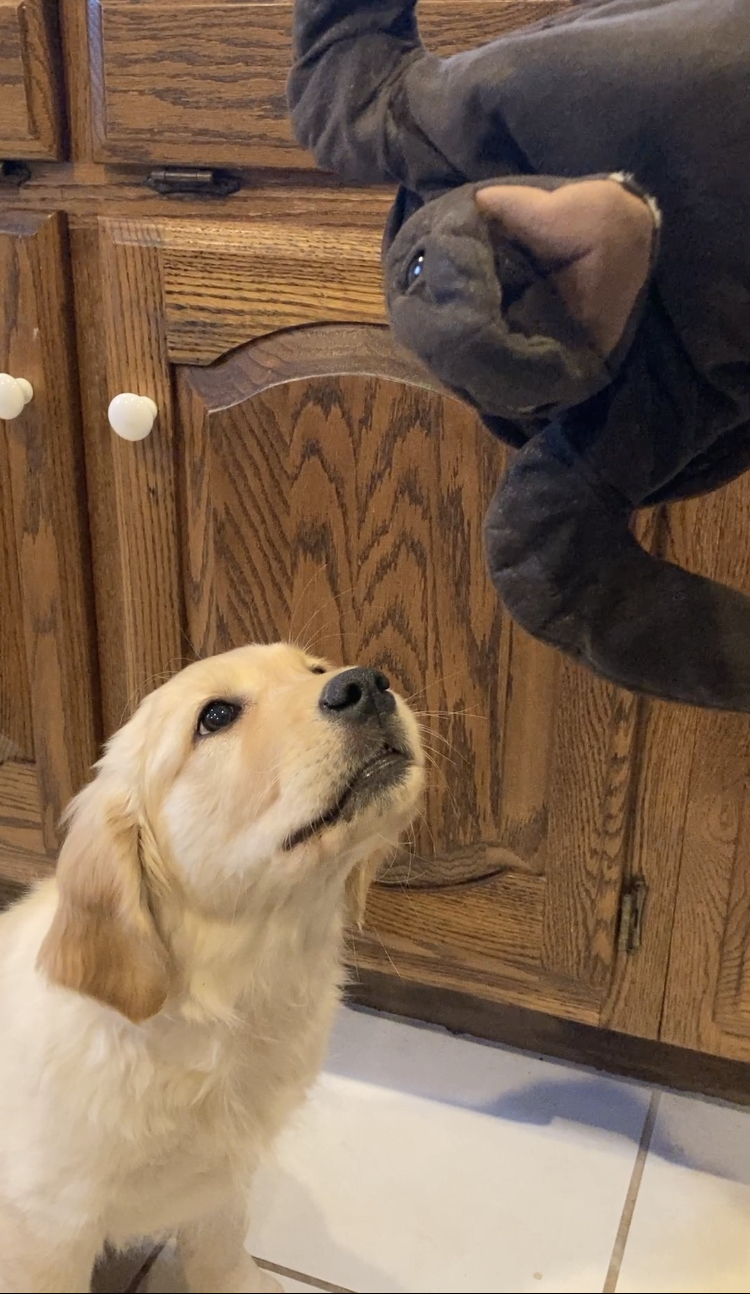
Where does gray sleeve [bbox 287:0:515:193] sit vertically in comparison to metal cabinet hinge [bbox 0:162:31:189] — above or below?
above

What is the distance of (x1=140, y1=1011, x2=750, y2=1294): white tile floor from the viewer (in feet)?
0.83

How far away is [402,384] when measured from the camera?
69 centimetres

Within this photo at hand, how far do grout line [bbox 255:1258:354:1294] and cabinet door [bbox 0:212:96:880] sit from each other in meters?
0.65

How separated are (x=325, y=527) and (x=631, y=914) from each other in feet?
1.20

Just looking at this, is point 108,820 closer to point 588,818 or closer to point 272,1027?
point 272,1027

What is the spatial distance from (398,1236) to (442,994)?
0.50 metres

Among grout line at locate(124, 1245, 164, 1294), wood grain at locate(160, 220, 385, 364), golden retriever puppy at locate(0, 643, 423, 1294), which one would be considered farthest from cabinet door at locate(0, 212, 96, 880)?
grout line at locate(124, 1245, 164, 1294)

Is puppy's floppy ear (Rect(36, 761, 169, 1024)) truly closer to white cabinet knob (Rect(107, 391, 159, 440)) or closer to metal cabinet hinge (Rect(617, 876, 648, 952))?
white cabinet knob (Rect(107, 391, 159, 440))

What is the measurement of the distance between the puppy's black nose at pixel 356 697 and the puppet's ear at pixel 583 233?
25cm

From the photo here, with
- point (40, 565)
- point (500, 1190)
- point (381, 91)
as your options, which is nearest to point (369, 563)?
point (40, 565)

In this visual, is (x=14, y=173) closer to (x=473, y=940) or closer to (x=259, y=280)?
(x=259, y=280)

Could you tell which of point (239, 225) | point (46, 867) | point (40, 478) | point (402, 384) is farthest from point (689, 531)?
point (46, 867)

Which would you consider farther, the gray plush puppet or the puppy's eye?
the puppy's eye

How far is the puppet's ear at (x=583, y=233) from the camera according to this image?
0.31m
